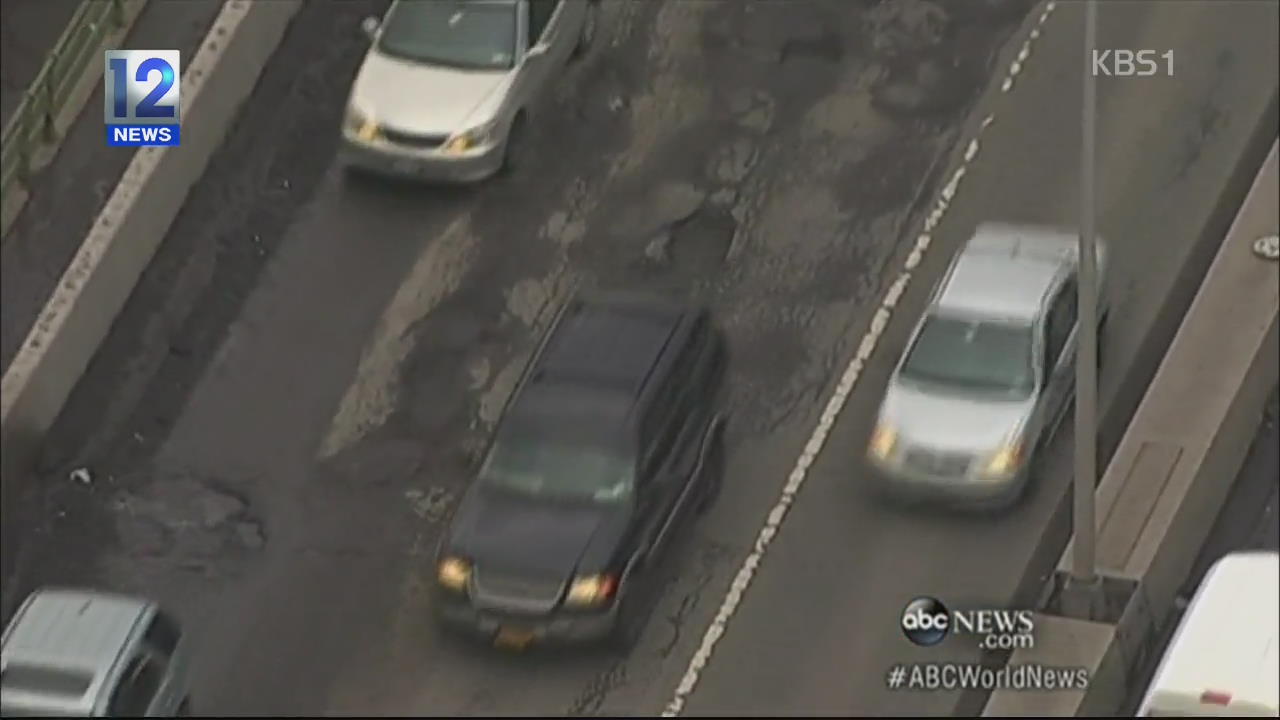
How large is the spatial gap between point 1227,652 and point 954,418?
12.9 ft

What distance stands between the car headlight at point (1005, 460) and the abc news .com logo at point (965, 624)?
1.25m

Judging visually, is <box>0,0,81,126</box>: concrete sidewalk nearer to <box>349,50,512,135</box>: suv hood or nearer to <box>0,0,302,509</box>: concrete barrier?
<box>0,0,302,509</box>: concrete barrier

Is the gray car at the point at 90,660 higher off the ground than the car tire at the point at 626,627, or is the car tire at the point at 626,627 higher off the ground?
the car tire at the point at 626,627

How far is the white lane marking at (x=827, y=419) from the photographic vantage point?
97.8ft

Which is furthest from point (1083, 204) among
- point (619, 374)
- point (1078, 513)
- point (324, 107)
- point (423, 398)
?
point (324, 107)

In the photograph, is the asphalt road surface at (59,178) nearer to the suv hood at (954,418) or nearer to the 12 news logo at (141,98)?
the 12 news logo at (141,98)

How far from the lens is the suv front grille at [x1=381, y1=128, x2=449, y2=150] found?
33.6 m

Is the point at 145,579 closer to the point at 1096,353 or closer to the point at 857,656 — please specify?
the point at 857,656

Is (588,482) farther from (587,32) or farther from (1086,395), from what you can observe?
(587,32)

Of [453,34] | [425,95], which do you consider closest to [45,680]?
[425,95]

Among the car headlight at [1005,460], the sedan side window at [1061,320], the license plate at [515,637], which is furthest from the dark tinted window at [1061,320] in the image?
the license plate at [515,637]

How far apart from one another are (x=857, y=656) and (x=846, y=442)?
8.78 feet

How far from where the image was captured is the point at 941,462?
1191 inches

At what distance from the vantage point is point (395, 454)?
3191cm
